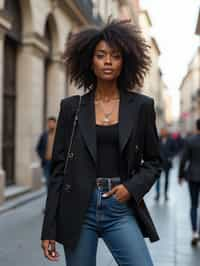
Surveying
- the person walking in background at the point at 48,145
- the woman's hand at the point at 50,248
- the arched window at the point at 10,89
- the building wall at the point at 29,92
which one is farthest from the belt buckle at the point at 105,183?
the building wall at the point at 29,92

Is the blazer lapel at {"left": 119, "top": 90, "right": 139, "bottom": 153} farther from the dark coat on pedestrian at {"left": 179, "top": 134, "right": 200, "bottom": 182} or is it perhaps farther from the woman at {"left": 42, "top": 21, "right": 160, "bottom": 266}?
the dark coat on pedestrian at {"left": 179, "top": 134, "right": 200, "bottom": 182}

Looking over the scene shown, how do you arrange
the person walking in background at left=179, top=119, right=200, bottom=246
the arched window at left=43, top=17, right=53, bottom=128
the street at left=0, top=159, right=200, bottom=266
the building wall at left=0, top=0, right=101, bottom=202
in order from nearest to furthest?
the street at left=0, top=159, right=200, bottom=266 < the person walking in background at left=179, top=119, right=200, bottom=246 < the building wall at left=0, top=0, right=101, bottom=202 < the arched window at left=43, top=17, right=53, bottom=128

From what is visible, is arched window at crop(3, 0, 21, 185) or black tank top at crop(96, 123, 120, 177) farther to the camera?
arched window at crop(3, 0, 21, 185)

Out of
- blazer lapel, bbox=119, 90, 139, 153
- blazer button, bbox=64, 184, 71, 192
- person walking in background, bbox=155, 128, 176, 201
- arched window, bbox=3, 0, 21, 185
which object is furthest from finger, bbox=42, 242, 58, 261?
person walking in background, bbox=155, 128, 176, 201

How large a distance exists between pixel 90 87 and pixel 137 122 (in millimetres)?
452

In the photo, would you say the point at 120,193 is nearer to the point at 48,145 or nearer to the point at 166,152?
the point at 48,145

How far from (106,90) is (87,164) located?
1.59ft

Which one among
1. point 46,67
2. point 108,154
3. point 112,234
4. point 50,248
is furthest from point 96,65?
point 46,67

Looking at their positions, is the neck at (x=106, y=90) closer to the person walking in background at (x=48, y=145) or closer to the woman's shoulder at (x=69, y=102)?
the woman's shoulder at (x=69, y=102)

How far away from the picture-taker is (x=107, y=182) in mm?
2498

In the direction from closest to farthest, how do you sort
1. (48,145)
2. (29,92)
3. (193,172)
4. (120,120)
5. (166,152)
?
1. (120,120)
2. (193,172)
3. (48,145)
4. (166,152)
5. (29,92)

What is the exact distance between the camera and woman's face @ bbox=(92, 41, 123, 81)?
2.64 m

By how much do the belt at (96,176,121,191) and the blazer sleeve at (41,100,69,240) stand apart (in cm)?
23

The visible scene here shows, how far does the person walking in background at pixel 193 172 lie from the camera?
274 inches
